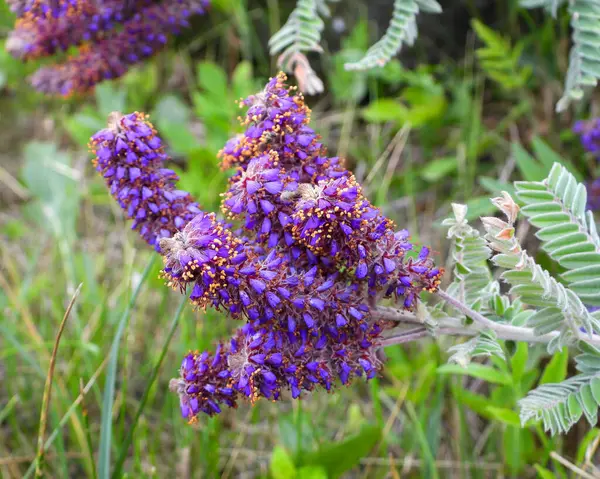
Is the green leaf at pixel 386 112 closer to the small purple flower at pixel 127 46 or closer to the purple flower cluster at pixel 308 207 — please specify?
the small purple flower at pixel 127 46

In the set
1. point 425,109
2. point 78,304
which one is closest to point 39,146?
point 78,304

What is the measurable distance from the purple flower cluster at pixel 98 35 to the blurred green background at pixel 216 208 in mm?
752

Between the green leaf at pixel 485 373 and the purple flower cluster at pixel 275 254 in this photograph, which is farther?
the green leaf at pixel 485 373

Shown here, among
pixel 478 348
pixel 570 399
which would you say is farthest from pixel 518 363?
pixel 478 348

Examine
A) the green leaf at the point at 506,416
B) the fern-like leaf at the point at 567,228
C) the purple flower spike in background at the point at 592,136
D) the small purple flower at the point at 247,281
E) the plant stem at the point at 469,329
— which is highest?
the purple flower spike in background at the point at 592,136

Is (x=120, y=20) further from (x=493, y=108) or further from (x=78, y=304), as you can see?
(x=493, y=108)

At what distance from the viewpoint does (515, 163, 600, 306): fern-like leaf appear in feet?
5.42

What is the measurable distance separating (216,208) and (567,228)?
188cm

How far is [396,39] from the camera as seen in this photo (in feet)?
6.82

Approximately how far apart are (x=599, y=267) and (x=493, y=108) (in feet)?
6.94

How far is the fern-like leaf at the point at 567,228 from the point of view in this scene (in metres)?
1.65

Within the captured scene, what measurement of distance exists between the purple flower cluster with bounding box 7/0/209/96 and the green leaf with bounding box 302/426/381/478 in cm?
152

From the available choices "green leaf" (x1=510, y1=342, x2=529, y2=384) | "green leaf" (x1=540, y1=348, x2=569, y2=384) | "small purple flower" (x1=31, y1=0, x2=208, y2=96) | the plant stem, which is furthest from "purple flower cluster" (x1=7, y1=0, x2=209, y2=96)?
"green leaf" (x1=540, y1=348, x2=569, y2=384)

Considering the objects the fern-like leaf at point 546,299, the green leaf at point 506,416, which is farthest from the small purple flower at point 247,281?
the green leaf at point 506,416
